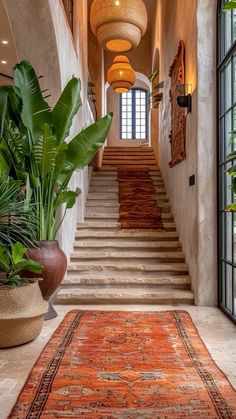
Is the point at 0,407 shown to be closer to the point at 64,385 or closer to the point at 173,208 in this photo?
the point at 64,385

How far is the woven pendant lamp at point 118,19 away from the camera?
580 centimetres

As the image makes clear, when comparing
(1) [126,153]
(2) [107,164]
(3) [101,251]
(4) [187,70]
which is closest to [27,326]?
(3) [101,251]

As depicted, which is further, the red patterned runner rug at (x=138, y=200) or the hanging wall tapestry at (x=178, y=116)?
the red patterned runner rug at (x=138, y=200)

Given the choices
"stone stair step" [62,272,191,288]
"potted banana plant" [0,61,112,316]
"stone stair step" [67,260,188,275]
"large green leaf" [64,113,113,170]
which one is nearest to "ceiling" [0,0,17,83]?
"potted banana plant" [0,61,112,316]

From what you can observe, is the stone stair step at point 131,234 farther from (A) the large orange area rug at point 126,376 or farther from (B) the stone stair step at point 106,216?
(A) the large orange area rug at point 126,376

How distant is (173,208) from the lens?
6.99 m

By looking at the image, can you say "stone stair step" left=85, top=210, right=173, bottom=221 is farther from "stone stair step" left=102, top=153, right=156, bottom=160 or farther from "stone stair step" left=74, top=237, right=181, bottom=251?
"stone stair step" left=102, top=153, right=156, bottom=160

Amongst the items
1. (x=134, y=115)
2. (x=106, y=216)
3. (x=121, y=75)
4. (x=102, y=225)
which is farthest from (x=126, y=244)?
(x=134, y=115)

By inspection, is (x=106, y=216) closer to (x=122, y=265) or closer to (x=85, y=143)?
(x=122, y=265)

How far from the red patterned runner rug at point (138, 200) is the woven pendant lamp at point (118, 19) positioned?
2.88 meters

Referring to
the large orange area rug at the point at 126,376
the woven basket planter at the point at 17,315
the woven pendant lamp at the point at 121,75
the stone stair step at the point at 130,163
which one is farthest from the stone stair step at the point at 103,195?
the woven basket planter at the point at 17,315

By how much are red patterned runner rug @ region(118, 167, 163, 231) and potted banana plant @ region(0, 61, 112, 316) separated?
2.59 meters

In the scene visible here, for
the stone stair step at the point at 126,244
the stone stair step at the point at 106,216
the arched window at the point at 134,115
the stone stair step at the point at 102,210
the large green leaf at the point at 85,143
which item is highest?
the arched window at the point at 134,115

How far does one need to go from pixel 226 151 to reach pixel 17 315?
279cm
